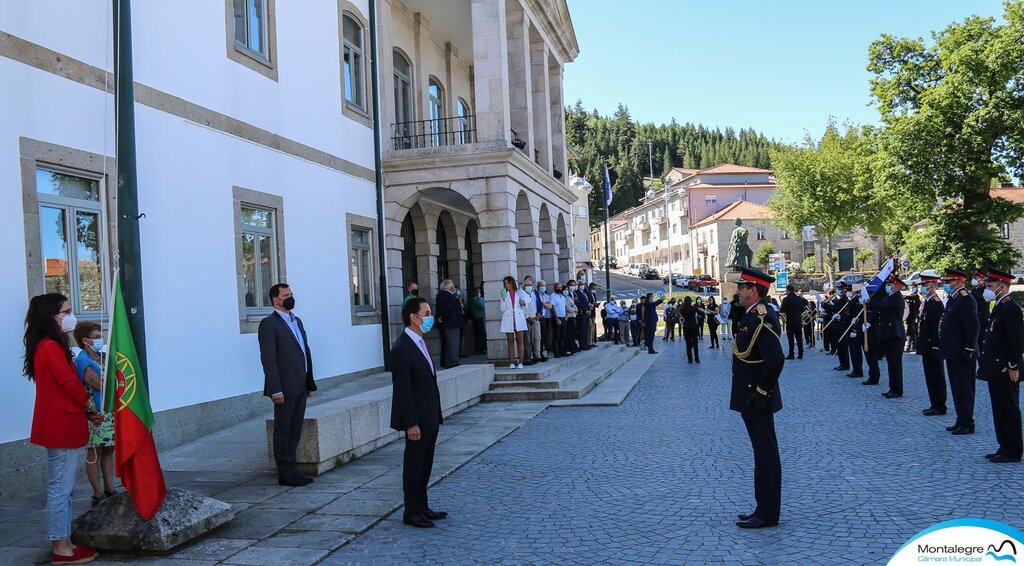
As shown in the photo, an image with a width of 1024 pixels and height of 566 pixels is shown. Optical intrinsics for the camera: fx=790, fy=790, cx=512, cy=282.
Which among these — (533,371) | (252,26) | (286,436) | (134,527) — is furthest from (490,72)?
(134,527)

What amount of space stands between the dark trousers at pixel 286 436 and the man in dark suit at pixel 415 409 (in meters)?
1.79

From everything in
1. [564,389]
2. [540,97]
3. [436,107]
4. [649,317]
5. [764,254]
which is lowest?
[564,389]

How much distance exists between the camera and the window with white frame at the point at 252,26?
11867 mm

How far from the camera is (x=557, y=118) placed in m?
24.5

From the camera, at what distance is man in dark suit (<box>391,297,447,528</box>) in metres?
6.23

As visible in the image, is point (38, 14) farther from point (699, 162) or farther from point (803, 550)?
point (699, 162)

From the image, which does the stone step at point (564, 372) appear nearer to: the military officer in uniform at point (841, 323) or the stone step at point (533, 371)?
the stone step at point (533, 371)

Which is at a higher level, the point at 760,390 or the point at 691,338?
the point at 760,390

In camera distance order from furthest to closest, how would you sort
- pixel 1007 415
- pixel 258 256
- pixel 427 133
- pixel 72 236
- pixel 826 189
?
pixel 826 189, pixel 427 133, pixel 258 256, pixel 72 236, pixel 1007 415

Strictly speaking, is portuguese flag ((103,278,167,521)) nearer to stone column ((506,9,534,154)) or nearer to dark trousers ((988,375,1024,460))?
dark trousers ((988,375,1024,460))

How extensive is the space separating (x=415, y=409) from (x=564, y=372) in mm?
9808

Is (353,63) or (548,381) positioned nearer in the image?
(548,381)

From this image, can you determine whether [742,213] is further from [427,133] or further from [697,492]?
[697,492]

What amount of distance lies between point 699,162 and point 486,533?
15729 cm
